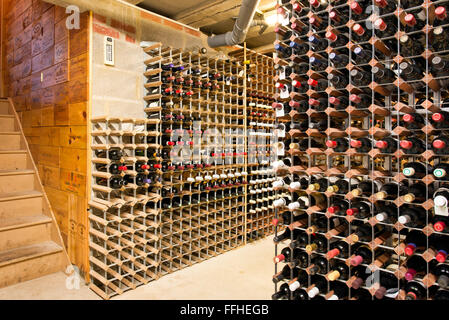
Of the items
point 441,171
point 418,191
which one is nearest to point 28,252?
point 418,191

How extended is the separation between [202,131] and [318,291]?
85.7 inches

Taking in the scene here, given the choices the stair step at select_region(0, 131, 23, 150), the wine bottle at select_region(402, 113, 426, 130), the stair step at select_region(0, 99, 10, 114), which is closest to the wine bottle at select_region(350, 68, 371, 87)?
the wine bottle at select_region(402, 113, 426, 130)

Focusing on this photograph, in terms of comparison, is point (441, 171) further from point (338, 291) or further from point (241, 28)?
point (241, 28)

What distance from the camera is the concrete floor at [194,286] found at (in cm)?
261

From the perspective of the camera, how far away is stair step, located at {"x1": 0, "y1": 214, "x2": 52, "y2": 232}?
2929 millimetres

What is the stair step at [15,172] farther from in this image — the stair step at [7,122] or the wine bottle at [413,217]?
the wine bottle at [413,217]

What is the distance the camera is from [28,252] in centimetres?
293

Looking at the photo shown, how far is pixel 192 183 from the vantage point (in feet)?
11.3

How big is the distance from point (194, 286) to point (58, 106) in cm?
232

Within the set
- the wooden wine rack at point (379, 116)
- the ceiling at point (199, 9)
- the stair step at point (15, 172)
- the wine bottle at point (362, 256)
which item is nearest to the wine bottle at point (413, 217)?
the wooden wine rack at point (379, 116)

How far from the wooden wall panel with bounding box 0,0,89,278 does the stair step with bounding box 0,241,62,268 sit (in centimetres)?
15

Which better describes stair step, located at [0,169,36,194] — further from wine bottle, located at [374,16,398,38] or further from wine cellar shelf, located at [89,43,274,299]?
wine bottle, located at [374,16,398,38]

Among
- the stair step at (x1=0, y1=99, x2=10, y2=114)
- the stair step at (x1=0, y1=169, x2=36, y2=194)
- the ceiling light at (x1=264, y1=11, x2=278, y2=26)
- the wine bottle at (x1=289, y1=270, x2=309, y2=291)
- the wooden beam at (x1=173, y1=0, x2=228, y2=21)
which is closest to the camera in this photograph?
the wine bottle at (x1=289, y1=270, x2=309, y2=291)

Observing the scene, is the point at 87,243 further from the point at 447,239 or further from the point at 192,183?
the point at 447,239
